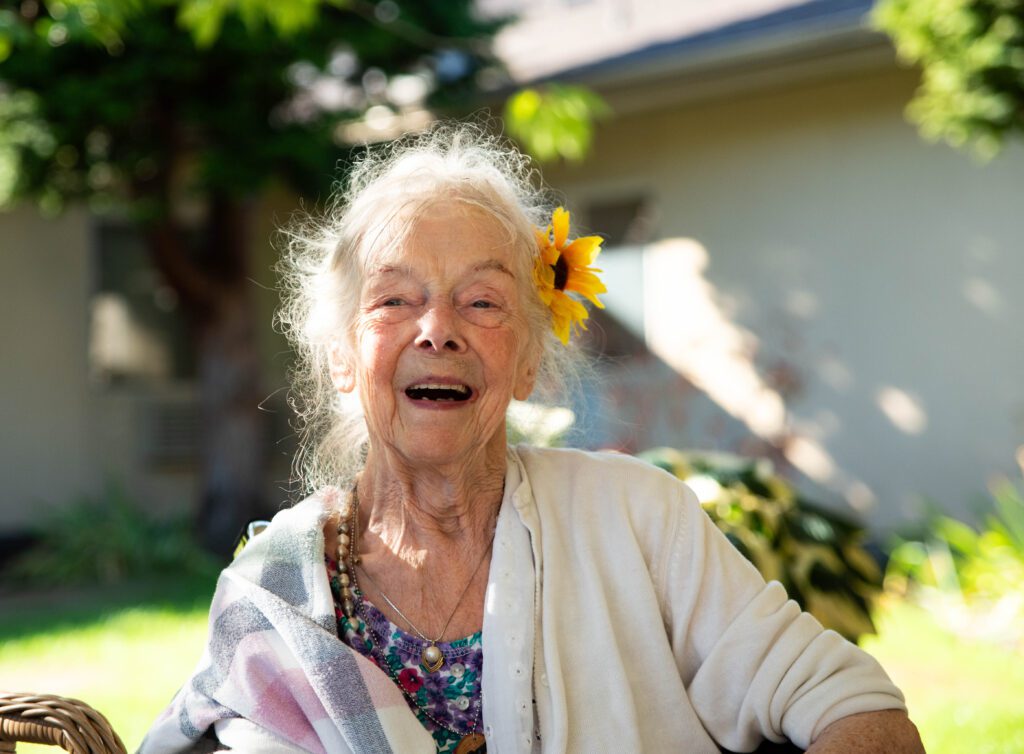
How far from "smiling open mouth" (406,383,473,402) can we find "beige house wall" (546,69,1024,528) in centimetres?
528

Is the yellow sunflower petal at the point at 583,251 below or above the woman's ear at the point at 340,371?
above

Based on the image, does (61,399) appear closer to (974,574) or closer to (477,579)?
(974,574)

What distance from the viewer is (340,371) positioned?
7.53ft

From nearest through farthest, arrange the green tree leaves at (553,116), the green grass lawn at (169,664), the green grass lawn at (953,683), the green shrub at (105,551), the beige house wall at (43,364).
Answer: the green grass lawn at (953,683)
the green grass lawn at (169,664)
the green tree leaves at (553,116)
the green shrub at (105,551)
the beige house wall at (43,364)

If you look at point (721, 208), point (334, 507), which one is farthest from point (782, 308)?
point (334, 507)

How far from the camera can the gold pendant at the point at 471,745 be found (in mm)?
2096

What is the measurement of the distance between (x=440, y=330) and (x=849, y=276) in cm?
585

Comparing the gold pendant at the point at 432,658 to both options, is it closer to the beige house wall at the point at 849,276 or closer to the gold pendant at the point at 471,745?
the gold pendant at the point at 471,745

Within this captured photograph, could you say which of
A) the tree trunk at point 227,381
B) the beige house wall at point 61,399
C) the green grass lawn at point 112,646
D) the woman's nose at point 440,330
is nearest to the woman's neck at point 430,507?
the woman's nose at point 440,330

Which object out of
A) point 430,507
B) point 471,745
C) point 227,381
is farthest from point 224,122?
point 471,745

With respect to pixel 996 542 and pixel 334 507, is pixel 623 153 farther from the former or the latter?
pixel 334 507

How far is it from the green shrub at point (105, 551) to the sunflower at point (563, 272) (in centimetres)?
617

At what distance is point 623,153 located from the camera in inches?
344

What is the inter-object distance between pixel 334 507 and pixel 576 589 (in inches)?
19.8
